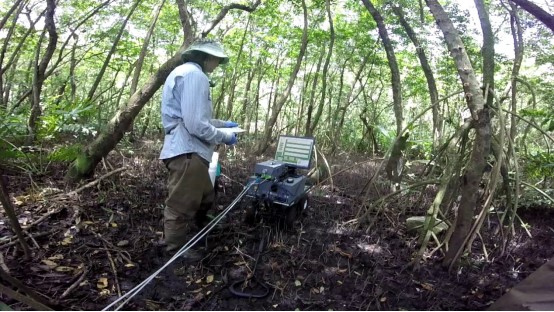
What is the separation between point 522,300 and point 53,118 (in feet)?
15.5

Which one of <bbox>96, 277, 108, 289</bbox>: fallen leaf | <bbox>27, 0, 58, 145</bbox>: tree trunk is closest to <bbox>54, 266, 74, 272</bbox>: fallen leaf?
<bbox>96, 277, 108, 289</bbox>: fallen leaf

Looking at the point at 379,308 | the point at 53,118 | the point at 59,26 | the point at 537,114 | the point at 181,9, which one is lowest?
the point at 379,308

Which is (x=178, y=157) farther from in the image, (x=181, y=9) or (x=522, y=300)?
(x=181, y=9)

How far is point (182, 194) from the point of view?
9.39 ft

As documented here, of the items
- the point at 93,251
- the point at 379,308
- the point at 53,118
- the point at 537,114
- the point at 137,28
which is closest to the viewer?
the point at 379,308

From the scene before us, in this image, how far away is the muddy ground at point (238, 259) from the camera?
242cm

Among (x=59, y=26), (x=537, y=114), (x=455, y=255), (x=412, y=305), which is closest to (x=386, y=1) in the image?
(x=537, y=114)

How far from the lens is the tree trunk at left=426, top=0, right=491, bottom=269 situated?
106 inches

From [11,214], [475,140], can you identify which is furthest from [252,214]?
[475,140]

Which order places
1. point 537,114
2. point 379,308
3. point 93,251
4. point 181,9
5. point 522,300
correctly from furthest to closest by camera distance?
1. point 181,9
2. point 537,114
3. point 93,251
4. point 379,308
5. point 522,300

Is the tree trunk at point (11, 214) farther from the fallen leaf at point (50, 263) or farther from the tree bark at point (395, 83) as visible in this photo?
the tree bark at point (395, 83)

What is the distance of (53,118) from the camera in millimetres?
4246

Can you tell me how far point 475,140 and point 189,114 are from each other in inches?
87.7

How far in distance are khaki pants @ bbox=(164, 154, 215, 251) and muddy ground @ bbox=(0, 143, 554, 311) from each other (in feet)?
0.69
